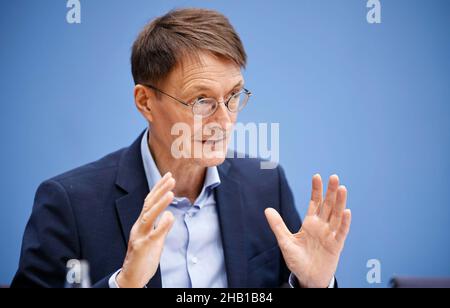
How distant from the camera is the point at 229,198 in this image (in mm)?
1868

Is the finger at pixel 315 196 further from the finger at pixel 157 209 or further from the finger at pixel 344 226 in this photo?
the finger at pixel 157 209

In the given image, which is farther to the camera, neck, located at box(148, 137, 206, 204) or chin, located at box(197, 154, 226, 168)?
neck, located at box(148, 137, 206, 204)

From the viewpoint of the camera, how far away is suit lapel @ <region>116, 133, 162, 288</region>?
1702 millimetres

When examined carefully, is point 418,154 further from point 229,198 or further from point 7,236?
point 7,236

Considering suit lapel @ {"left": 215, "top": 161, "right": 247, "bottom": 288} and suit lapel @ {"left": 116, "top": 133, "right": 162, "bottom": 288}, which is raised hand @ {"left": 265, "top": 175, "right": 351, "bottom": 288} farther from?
suit lapel @ {"left": 116, "top": 133, "right": 162, "bottom": 288}

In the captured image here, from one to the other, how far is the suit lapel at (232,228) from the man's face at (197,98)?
0.59ft

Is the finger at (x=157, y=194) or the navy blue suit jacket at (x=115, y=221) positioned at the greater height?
the finger at (x=157, y=194)

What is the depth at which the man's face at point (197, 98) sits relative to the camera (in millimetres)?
1697

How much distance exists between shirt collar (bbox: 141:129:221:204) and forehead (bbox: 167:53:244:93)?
0.91 feet

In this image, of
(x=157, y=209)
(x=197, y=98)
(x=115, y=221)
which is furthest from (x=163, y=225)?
(x=197, y=98)

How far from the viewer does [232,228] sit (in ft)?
5.90

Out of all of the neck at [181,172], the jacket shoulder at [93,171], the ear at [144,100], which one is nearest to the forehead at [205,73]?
the ear at [144,100]

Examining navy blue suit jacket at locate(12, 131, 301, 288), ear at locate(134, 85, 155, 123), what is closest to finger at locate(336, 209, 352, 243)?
navy blue suit jacket at locate(12, 131, 301, 288)
